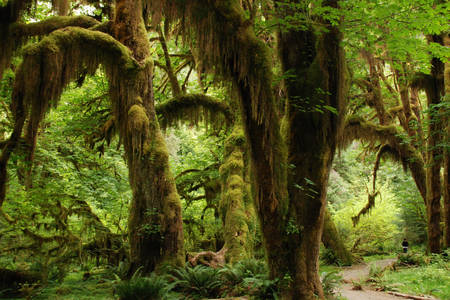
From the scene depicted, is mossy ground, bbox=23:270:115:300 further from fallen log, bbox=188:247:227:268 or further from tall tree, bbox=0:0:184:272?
fallen log, bbox=188:247:227:268

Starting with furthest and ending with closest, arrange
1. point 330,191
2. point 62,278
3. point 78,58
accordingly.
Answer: point 330,191, point 62,278, point 78,58

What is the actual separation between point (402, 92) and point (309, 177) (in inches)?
405

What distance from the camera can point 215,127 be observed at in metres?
11.4

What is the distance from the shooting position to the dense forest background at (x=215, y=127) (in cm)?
511

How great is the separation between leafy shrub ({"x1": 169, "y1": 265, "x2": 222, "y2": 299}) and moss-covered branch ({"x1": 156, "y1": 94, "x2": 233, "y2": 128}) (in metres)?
4.91

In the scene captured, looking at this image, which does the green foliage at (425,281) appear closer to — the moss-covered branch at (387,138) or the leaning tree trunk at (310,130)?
the moss-covered branch at (387,138)

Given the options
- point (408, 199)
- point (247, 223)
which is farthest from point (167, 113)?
point (408, 199)

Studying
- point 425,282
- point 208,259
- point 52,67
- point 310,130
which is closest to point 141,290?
point 208,259

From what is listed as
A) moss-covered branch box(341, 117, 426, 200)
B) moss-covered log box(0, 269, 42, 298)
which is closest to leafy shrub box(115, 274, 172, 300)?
moss-covered log box(0, 269, 42, 298)

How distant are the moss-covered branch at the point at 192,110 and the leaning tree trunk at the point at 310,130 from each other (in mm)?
4827

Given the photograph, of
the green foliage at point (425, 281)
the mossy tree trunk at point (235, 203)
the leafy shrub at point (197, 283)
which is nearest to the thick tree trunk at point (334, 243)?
the green foliage at point (425, 281)

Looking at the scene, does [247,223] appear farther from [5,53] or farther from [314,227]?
[5,53]

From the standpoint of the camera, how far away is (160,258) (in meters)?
7.25

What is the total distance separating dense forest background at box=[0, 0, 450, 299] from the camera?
5.11 metres
